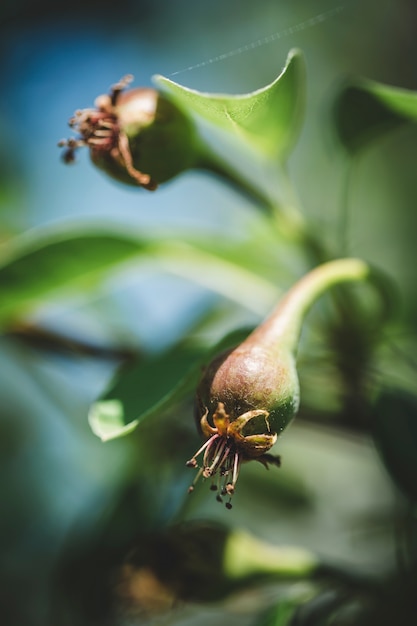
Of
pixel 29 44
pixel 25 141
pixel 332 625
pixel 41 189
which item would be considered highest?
pixel 29 44

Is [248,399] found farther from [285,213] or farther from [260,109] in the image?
[285,213]

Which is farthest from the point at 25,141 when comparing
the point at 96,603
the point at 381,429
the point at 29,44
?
the point at 381,429

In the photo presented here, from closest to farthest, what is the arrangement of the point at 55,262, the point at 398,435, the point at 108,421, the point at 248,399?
1. the point at 248,399
2. the point at 108,421
3. the point at 398,435
4. the point at 55,262

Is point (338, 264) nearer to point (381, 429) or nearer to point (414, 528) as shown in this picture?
point (381, 429)

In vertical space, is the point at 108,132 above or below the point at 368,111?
above

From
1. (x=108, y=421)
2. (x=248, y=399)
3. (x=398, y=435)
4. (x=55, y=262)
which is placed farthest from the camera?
(x=55, y=262)

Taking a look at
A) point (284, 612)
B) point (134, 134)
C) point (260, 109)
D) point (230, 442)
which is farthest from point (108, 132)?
point (284, 612)

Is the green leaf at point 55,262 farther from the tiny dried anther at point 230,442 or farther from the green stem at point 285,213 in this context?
the tiny dried anther at point 230,442
